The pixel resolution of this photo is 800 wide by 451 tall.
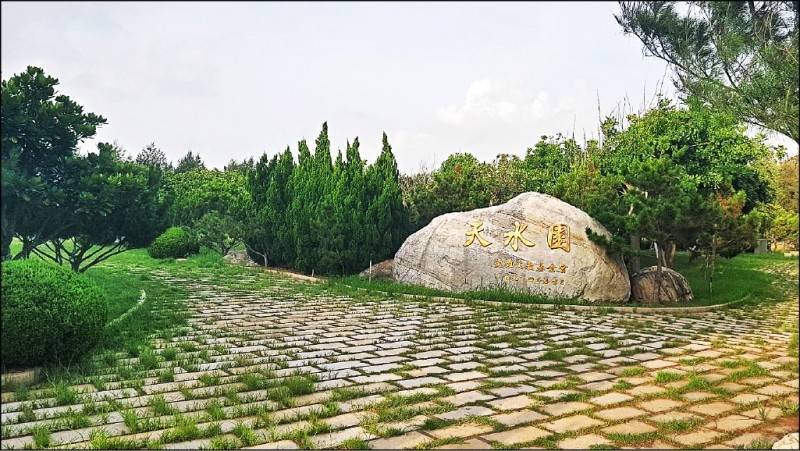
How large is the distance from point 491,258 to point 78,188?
6.73 m

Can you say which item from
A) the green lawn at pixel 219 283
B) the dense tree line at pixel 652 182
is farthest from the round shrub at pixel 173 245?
the dense tree line at pixel 652 182

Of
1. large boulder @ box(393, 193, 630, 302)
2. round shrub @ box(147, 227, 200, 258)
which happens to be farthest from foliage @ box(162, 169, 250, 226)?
large boulder @ box(393, 193, 630, 302)

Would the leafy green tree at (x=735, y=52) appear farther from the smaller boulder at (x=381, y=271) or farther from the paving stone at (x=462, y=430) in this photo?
the smaller boulder at (x=381, y=271)

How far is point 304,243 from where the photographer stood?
14.4m

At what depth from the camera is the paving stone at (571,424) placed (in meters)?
3.72

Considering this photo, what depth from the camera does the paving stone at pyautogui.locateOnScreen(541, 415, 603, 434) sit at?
12.2ft

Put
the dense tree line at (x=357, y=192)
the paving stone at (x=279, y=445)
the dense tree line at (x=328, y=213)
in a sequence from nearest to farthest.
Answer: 1. the paving stone at (x=279, y=445)
2. the dense tree line at (x=357, y=192)
3. the dense tree line at (x=328, y=213)

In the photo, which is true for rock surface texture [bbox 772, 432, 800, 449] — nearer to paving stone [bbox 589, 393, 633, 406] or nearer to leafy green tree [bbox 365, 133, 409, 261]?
paving stone [bbox 589, 393, 633, 406]

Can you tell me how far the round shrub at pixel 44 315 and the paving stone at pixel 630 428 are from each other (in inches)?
164

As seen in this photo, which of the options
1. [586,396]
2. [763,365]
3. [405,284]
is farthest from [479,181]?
[586,396]

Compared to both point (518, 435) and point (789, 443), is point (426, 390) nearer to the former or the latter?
point (518, 435)

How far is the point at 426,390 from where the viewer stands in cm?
457

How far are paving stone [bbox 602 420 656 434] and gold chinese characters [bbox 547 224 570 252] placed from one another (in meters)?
6.89

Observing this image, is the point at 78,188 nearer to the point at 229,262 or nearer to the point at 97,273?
the point at 97,273
